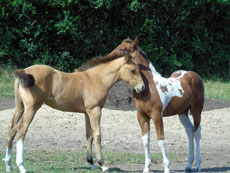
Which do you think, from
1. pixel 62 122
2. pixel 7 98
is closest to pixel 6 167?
pixel 62 122

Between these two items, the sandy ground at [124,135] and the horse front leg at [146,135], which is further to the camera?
the sandy ground at [124,135]

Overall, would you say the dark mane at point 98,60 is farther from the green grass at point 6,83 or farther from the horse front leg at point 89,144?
the green grass at point 6,83

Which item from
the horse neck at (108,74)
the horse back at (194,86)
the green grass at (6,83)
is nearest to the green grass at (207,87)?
the green grass at (6,83)

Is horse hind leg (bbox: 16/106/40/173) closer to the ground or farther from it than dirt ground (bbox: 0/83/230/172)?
farther from it

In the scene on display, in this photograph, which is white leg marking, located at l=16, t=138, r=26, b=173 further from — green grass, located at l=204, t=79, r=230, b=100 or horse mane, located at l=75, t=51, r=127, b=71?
green grass, located at l=204, t=79, r=230, b=100

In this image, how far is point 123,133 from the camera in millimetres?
12047

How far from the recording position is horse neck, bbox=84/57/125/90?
8.01m

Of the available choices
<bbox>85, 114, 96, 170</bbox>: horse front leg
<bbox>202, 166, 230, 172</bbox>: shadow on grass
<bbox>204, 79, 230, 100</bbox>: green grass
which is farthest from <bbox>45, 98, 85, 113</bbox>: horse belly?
<bbox>204, 79, 230, 100</bbox>: green grass

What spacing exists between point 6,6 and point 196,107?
42.5ft

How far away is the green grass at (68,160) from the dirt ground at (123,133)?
26cm

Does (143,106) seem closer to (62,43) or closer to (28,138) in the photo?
(28,138)

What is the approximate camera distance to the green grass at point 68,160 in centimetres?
782

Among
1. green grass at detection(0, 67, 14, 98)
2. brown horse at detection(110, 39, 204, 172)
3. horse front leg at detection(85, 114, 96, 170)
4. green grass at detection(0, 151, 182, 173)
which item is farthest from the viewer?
green grass at detection(0, 67, 14, 98)

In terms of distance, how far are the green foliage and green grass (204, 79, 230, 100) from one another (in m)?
1.62
